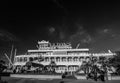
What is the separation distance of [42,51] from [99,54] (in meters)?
32.7

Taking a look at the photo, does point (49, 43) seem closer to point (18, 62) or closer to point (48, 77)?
point (18, 62)

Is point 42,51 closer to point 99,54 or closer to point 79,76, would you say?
point 99,54

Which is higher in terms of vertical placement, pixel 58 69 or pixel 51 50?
pixel 51 50

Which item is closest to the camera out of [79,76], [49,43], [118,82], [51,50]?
[118,82]

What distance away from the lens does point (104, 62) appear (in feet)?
125

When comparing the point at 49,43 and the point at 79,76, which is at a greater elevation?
the point at 49,43

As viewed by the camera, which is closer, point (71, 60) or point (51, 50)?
point (71, 60)

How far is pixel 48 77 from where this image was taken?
114ft

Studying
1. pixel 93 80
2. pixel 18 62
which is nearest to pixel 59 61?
pixel 18 62

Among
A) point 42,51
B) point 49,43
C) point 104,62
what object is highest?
point 49,43

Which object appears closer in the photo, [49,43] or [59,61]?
[59,61]

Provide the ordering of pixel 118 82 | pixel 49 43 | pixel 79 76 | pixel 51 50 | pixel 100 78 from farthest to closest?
pixel 49 43, pixel 51 50, pixel 79 76, pixel 100 78, pixel 118 82

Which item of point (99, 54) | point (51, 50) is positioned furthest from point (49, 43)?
point (99, 54)

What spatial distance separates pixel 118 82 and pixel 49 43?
2118 inches
